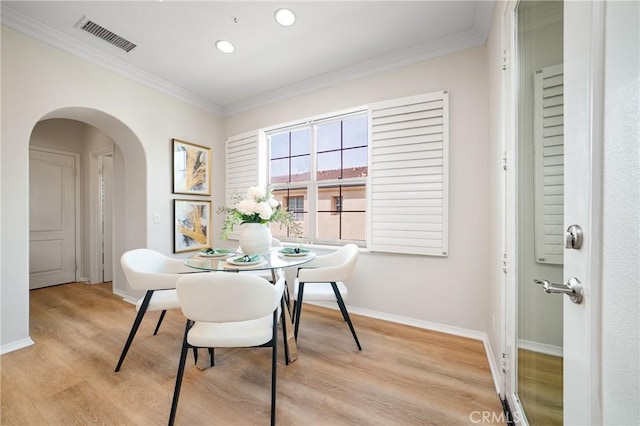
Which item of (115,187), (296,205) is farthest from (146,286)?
(115,187)

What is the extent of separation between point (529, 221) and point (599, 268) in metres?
0.68

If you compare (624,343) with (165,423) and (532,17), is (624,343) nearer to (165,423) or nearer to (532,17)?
(532,17)

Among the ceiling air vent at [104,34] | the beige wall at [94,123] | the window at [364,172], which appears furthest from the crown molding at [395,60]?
the ceiling air vent at [104,34]

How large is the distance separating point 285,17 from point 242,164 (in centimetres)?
206

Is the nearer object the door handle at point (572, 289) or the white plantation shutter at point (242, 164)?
the door handle at point (572, 289)

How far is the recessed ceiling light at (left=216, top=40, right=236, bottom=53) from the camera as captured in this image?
8.17 feet

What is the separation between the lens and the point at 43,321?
8.80 feet

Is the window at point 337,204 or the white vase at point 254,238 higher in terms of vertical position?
the window at point 337,204

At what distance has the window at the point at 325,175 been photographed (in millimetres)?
3021

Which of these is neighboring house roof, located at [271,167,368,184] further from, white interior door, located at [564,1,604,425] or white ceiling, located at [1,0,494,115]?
white interior door, located at [564,1,604,425]

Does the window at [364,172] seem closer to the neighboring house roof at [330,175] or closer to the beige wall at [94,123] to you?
the neighboring house roof at [330,175]

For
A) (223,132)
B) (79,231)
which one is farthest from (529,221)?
(79,231)

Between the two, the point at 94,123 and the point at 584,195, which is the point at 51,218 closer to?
the point at 94,123

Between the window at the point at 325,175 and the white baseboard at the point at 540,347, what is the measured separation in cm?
181
